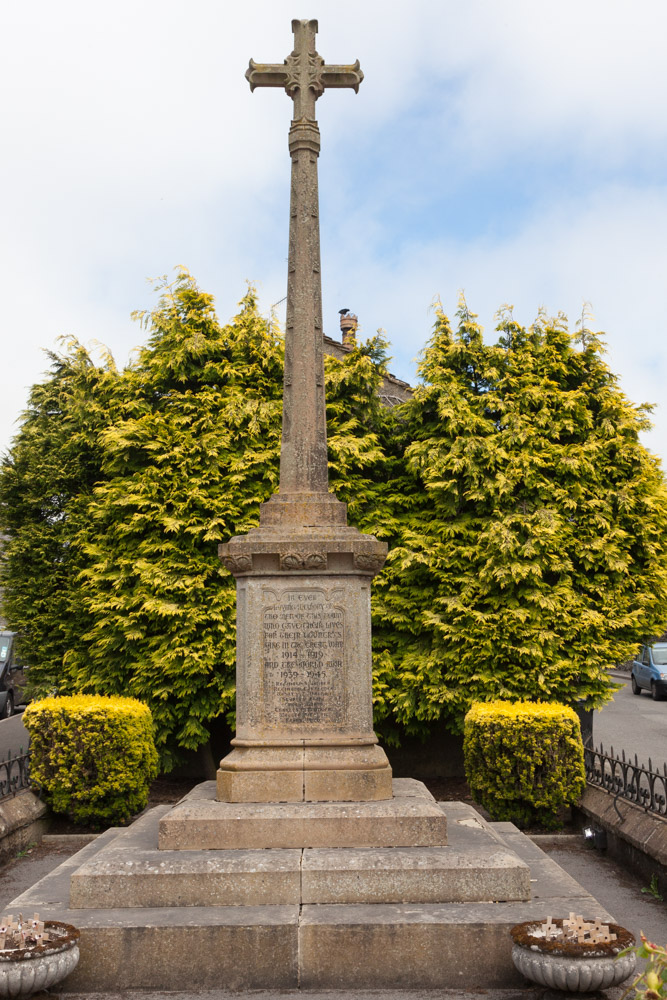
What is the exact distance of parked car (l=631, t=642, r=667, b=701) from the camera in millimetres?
28078

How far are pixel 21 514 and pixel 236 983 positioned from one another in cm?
1052

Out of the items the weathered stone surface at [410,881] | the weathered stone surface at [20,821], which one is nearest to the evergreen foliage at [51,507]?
the weathered stone surface at [20,821]

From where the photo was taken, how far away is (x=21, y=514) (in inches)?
565

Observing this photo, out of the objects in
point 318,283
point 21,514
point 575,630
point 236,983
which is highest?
point 318,283

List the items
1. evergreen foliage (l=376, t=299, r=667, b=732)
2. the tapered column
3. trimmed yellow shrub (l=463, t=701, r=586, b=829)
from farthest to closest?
1. evergreen foliage (l=376, t=299, r=667, b=732)
2. trimmed yellow shrub (l=463, t=701, r=586, b=829)
3. the tapered column

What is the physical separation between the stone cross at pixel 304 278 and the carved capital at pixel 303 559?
618 millimetres

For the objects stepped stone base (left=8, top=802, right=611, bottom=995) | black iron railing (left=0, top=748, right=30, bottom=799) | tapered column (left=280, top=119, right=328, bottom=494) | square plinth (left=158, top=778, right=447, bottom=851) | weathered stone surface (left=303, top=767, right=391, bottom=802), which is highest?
tapered column (left=280, top=119, right=328, bottom=494)

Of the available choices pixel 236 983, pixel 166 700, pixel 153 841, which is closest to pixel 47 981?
pixel 236 983

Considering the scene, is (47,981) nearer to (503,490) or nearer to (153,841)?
(153,841)

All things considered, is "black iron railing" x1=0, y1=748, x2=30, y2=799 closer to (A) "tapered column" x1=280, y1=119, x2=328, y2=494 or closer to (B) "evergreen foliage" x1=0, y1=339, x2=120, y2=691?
(B) "evergreen foliage" x1=0, y1=339, x2=120, y2=691

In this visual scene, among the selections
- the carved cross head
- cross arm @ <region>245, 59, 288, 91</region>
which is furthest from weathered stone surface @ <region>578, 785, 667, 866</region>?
cross arm @ <region>245, 59, 288, 91</region>

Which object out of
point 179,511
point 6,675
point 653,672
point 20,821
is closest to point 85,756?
point 20,821

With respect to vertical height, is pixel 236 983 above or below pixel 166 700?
below

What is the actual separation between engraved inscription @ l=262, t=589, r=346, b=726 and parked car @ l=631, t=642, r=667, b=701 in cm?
2280
